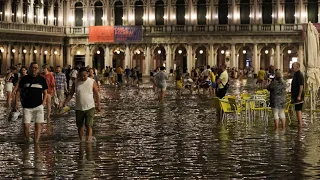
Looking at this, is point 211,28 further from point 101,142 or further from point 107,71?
point 101,142

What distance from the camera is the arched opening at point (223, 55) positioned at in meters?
70.2

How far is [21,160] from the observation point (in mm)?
13773

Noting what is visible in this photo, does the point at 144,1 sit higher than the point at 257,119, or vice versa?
the point at 144,1

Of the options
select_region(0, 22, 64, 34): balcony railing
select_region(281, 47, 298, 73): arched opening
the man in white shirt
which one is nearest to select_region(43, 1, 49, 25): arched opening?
select_region(0, 22, 64, 34): balcony railing

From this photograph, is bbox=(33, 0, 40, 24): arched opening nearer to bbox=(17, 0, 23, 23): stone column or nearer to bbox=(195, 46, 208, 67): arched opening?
bbox=(17, 0, 23, 23): stone column

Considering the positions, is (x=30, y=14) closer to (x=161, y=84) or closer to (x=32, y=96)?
(x=161, y=84)

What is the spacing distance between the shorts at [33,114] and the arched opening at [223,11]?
2153 inches

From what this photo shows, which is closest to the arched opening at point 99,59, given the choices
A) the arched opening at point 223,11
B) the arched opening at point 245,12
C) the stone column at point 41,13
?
the stone column at point 41,13

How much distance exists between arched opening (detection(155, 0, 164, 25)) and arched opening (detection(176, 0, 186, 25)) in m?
1.45

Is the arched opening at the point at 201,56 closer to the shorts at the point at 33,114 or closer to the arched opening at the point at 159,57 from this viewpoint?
the arched opening at the point at 159,57

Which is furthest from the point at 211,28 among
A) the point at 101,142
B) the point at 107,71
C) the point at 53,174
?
the point at 53,174

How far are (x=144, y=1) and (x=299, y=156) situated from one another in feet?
187

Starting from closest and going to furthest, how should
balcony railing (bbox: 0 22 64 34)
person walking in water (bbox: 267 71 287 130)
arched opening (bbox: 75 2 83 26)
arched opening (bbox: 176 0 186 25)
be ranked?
person walking in water (bbox: 267 71 287 130)
balcony railing (bbox: 0 22 64 34)
arched opening (bbox: 176 0 186 25)
arched opening (bbox: 75 2 83 26)

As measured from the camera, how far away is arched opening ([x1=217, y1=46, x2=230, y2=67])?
7019 cm
